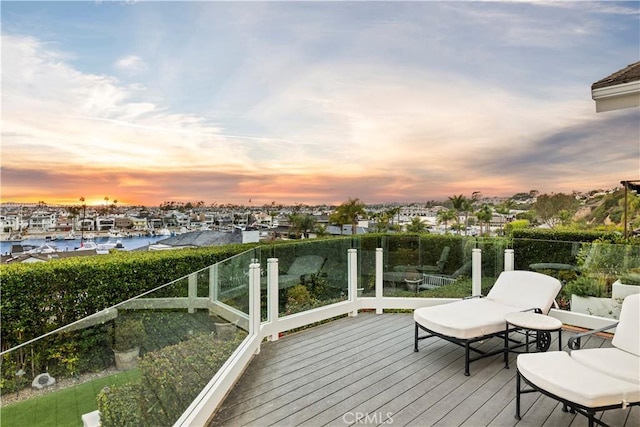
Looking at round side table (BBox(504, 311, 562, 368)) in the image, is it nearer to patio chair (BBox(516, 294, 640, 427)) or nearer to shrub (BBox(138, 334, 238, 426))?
patio chair (BBox(516, 294, 640, 427))

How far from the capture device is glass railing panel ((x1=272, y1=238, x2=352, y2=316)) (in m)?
4.92

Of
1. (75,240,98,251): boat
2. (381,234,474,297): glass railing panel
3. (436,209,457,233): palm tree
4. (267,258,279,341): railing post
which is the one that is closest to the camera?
(267,258,279,341): railing post

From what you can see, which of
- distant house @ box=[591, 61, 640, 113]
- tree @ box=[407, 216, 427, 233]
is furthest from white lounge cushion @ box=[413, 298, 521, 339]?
tree @ box=[407, 216, 427, 233]

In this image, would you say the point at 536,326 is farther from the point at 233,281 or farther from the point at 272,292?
the point at 233,281

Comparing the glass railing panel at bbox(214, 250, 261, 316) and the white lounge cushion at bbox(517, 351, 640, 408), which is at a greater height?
the glass railing panel at bbox(214, 250, 261, 316)

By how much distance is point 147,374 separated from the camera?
2262 mm

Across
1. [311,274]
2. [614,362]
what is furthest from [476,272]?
[614,362]

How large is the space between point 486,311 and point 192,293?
3254 millimetres

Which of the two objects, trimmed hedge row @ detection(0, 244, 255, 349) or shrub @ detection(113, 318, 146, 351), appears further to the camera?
trimmed hedge row @ detection(0, 244, 255, 349)

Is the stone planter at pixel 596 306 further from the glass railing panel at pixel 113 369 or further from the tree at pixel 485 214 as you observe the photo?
the tree at pixel 485 214

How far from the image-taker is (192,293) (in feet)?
10.4

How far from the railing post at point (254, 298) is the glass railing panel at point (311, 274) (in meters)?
0.49

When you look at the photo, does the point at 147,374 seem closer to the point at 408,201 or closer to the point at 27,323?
the point at 27,323

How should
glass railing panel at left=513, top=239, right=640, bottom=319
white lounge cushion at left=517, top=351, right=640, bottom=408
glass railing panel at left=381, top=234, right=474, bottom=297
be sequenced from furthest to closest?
glass railing panel at left=381, top=234, right=474, bottom=297 < glass railing panel at left=513, top=239, right=640, bottom=319 < white lounge cushion at left=517, top=351, right=640, bottom=408
